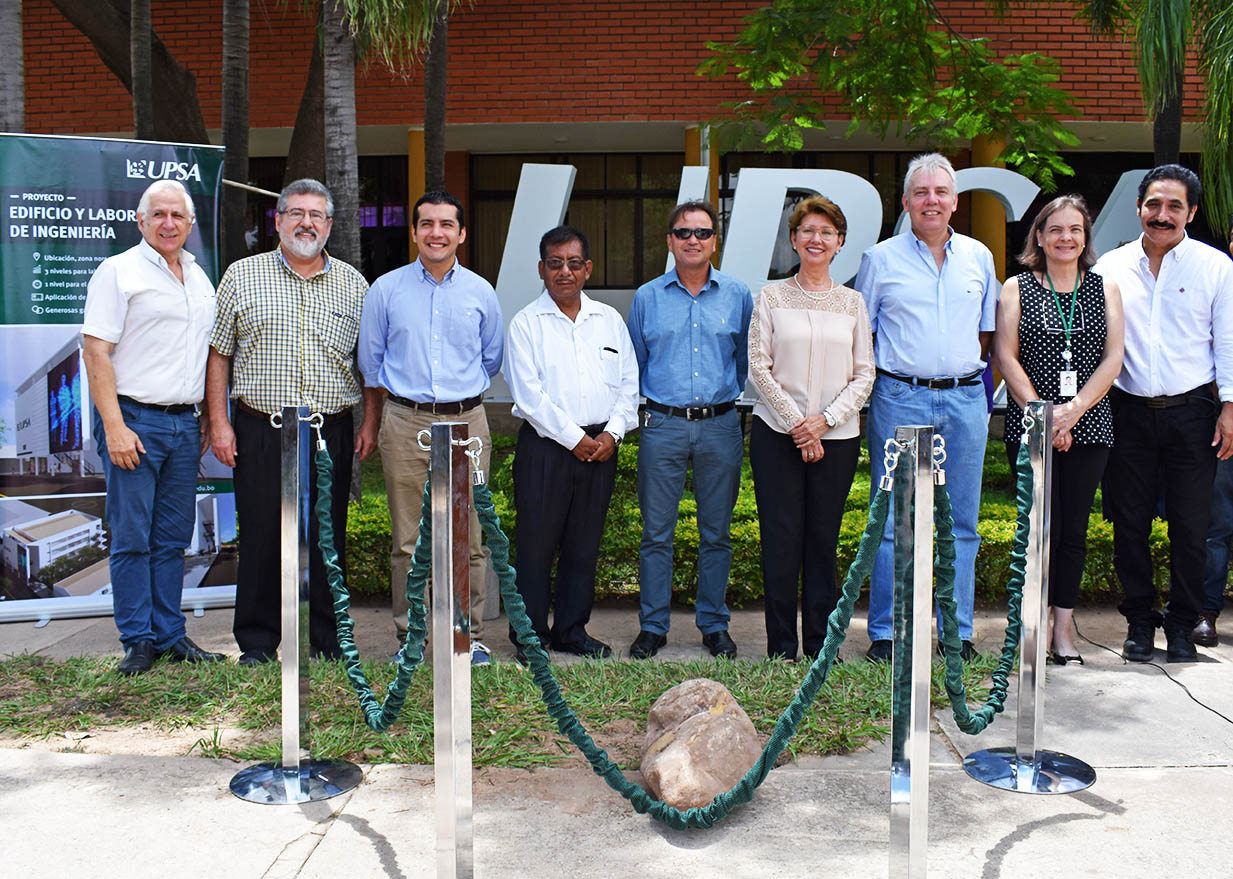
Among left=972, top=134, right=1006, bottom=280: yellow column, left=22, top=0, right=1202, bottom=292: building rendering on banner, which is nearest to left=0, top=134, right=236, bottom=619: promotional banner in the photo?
left=22, top=0, right=1202, bottom=292: building rendering on banner

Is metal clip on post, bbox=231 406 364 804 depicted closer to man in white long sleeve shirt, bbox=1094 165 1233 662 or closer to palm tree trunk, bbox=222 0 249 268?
man in white long sleeve shirt, bbox=1094 165 1233 662

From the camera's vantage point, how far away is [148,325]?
496cm

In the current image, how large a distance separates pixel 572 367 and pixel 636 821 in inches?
92.0

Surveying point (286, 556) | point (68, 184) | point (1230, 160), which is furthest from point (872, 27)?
point (286, 556)

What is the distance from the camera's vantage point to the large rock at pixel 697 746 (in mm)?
3570

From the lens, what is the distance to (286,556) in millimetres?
3877

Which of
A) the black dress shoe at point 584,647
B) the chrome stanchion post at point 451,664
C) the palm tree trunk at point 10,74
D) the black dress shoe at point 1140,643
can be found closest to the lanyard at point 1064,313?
the black dress shoe at point 1140,643

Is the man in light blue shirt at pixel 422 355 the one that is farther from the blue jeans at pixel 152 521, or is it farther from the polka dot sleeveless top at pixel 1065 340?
the polka dot sleeveless top at pixel 1065 340

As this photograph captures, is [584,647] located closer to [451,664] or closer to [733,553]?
[733,553]

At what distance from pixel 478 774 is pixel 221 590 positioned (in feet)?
10.00

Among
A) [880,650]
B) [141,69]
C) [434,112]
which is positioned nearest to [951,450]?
[880,650]

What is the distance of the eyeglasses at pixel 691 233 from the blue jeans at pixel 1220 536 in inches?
114

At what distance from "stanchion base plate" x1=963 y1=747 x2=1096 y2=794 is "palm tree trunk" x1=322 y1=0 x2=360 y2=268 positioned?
17.0ft

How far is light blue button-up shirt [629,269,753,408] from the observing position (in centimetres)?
530
